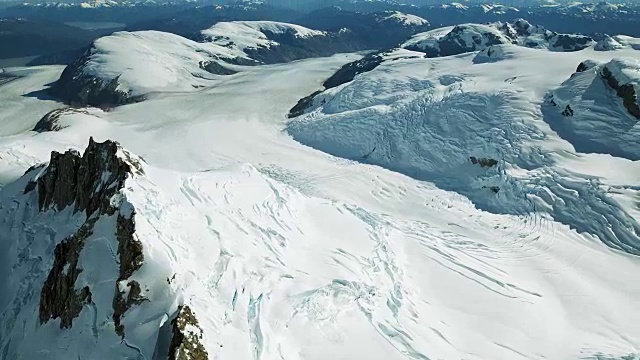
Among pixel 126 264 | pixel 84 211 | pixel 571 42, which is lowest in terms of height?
pixel 84 211

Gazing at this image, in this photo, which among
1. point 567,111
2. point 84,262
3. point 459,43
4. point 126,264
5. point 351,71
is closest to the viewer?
point 126,264

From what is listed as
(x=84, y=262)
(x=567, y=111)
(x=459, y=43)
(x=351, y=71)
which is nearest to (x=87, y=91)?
(x=351, y=71)

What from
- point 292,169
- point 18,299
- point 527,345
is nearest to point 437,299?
point 527,345

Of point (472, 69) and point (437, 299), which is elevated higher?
point (472, 69)

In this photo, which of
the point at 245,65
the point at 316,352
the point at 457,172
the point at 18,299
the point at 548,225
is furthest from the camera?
the point at 245,65

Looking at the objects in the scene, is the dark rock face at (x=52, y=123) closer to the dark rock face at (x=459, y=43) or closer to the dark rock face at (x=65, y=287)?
the dark rock face at (x=65, y=287)

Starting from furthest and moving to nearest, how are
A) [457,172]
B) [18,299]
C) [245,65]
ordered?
[245,65] → [457,172] → [18,299]

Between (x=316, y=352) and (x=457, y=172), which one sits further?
(x=457, y=172)

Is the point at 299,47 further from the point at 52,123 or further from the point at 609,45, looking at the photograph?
the point at 52,123

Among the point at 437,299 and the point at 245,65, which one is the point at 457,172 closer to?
the point at 437,299
